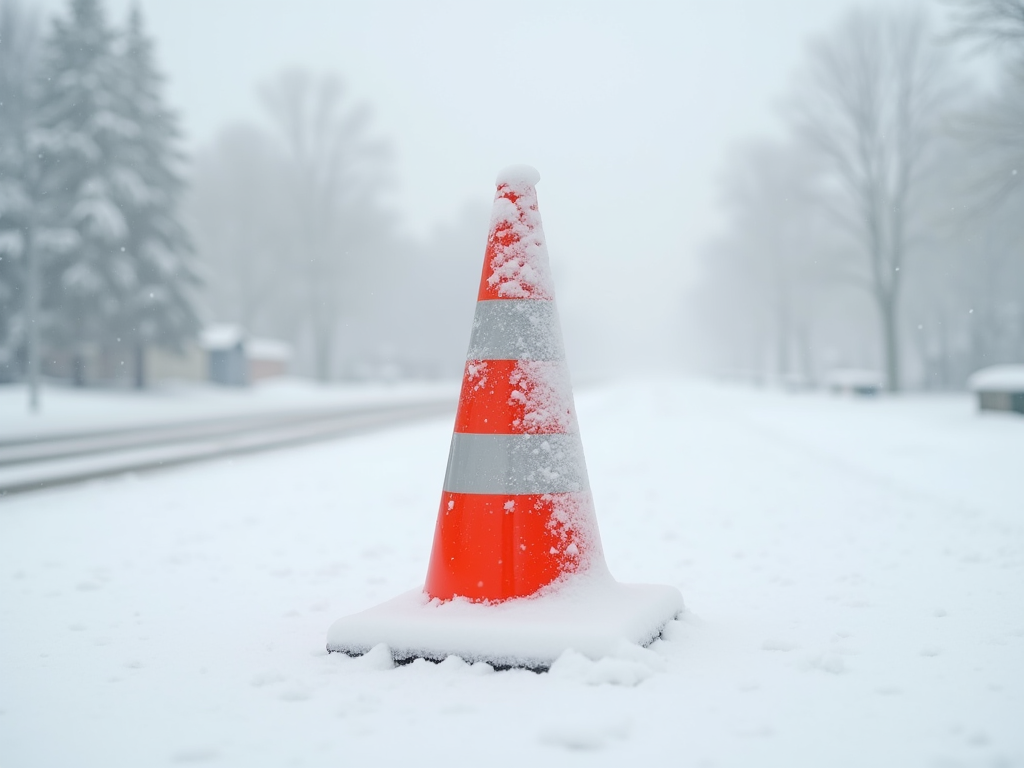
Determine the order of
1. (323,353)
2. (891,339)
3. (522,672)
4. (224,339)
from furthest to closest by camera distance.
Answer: (323,353)
(224,339)
(891,339)
(522,672)

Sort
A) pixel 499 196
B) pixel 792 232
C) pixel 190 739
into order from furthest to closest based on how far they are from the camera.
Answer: pixel 792 232 < pixel 499 196 < pixel 190 739

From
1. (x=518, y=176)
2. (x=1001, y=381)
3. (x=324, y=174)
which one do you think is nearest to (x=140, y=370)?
(x=324, y=174)

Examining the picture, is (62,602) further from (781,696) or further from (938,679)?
(938,679)

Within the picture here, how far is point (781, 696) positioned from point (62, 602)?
3496mm

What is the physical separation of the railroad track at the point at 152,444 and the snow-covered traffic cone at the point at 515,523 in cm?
669

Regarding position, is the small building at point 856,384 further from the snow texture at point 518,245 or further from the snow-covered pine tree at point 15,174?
the snow texture at point 518,245

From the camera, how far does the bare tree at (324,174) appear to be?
132 feet

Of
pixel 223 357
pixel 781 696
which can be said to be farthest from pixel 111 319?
pixel 781 696

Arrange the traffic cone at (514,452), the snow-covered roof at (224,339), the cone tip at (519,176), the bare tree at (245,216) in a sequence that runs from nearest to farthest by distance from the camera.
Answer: the traffic cone at (514,452) → the cone tip at (519,176) → the snow-covered roof at (224,339) → the bare tree at (245,216)

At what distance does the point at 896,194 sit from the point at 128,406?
23422mm

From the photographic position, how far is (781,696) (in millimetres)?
2756

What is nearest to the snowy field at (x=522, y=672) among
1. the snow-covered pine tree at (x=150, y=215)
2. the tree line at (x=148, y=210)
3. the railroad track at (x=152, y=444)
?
the railroad track at (x=152, y=444)

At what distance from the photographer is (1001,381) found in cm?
1622

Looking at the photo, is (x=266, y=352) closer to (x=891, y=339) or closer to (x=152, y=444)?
(x=891, y=339)
